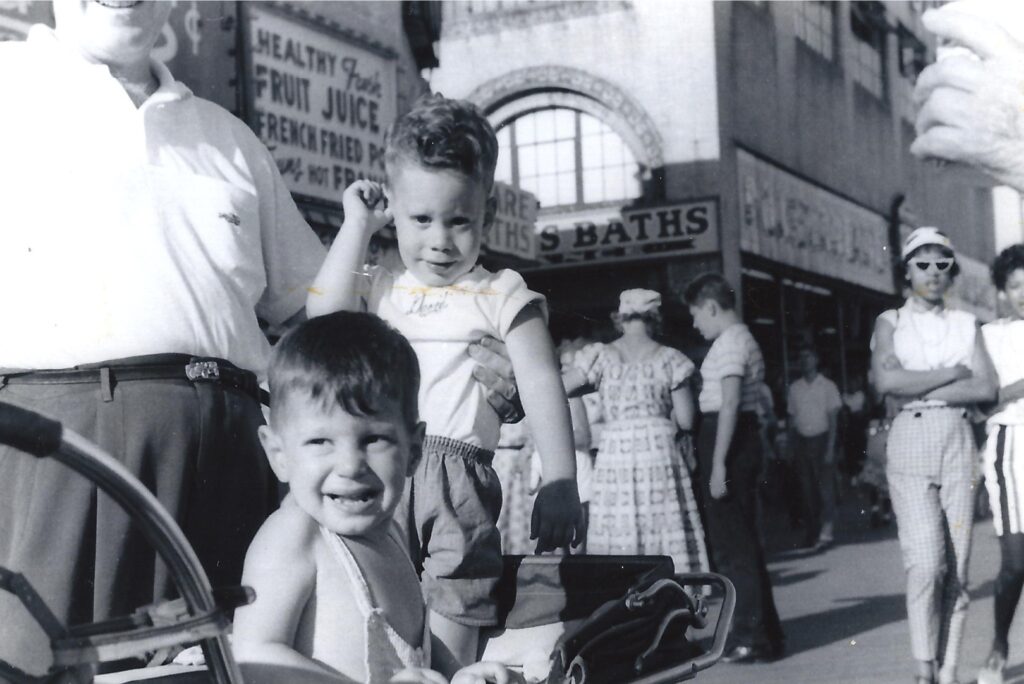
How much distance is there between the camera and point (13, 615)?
1.32 metres

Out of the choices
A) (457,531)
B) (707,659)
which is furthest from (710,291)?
(707,659)

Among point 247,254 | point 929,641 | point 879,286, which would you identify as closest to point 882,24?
point 879,286

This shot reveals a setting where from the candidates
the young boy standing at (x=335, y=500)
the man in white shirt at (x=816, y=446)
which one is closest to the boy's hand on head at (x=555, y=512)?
the young boy standing at (x=335, y=500)

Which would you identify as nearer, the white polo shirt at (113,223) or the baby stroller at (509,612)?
the baby stroller at (509,612)

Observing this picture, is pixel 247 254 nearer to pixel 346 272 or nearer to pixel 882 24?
pixel 346 272

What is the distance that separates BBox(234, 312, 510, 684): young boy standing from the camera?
949 mm

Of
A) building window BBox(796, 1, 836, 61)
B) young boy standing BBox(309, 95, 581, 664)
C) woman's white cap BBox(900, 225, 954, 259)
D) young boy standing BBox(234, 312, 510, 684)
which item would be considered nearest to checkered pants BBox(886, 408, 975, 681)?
woman's white cap BBox(900, 225, 954, 259)

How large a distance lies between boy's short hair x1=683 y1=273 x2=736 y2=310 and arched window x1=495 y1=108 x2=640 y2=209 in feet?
0.93

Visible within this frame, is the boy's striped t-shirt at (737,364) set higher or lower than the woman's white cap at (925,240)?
lower

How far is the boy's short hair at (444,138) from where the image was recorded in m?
1.28

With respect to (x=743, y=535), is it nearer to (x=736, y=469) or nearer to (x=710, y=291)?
(x=736, y=469)

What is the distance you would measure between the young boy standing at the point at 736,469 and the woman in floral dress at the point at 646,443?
0.06 m

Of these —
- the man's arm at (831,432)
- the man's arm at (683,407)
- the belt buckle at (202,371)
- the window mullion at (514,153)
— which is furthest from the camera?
the man's arm at (831,432)

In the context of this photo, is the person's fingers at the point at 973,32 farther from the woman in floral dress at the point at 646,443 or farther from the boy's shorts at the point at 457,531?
the woman in floral dress at the point at 646,443
